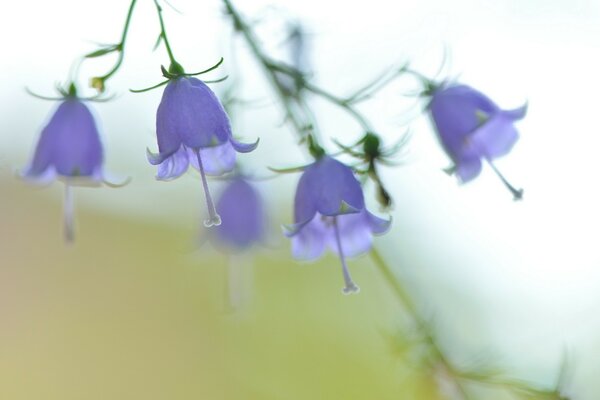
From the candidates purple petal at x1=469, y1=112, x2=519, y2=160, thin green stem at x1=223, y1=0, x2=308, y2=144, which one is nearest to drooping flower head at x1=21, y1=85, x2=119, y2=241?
thin green stem at x1=223, y1=0, x2=308, y2=144

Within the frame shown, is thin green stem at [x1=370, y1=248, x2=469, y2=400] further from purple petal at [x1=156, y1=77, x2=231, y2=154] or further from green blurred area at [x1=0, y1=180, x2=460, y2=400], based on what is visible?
green blurred area at [x1=0, y1=180, x2=460, y2=400]

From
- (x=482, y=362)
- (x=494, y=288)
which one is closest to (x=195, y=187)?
(x=494, y=288)

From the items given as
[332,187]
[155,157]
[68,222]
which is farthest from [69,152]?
[332,187]

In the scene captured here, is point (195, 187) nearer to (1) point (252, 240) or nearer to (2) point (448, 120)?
(1) point (252, 240)

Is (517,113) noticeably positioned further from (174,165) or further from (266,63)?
(174,165)

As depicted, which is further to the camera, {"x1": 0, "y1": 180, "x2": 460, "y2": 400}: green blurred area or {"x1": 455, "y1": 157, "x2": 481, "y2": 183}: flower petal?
{"x1": 0, "y1": 180, "x2": 460, "y2": 400}: green blurred area

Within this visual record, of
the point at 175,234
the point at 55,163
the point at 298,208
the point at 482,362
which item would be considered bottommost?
the point at 482,362
